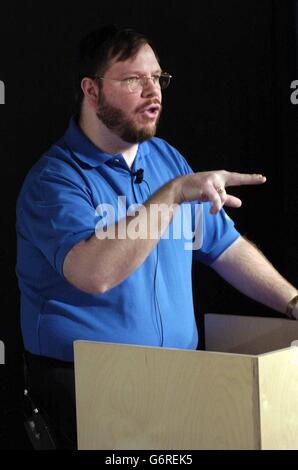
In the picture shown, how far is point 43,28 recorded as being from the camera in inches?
93.2

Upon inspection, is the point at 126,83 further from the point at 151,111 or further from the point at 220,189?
the point at 220,189

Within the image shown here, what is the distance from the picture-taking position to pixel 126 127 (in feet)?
6.42

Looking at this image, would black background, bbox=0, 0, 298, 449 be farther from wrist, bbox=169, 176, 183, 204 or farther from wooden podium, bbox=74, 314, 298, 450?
wooden podium, bbox=74, 314, 298, 450

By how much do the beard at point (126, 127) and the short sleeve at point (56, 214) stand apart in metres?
0.19

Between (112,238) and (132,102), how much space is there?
1.65ft

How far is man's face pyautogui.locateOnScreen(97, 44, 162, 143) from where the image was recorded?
6.43ft

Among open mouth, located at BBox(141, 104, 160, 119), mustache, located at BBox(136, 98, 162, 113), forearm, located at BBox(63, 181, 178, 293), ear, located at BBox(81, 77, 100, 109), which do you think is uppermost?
ear, located at BBox(81, 77, 100, 109)

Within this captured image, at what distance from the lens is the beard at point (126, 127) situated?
1.96 metres

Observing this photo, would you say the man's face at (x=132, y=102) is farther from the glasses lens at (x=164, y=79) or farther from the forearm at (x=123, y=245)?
the forearm at (x=123, y=245)

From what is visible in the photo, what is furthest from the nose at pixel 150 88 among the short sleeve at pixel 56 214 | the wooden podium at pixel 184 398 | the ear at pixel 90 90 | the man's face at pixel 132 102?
the wooden podium at pixel 184 398

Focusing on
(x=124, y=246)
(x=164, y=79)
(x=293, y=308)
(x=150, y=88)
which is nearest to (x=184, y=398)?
(x=124, y=246)

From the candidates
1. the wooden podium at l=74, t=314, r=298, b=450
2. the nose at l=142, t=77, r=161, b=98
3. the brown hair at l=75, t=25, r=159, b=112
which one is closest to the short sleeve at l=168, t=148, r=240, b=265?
the nose at l=142, t=77, r=161, b=98
